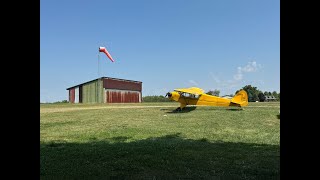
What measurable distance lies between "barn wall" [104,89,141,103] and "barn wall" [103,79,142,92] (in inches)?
25.4

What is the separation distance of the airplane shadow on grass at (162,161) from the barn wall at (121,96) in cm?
4747

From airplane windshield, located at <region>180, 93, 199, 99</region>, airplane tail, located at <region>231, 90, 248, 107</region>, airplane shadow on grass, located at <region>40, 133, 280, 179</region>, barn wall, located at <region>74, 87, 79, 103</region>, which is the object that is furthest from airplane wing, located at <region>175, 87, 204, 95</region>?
barn wall, located at <region>74, 87, 79, 103</region>

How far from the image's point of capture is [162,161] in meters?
7.19

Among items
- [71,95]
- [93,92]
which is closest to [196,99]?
[93,92]

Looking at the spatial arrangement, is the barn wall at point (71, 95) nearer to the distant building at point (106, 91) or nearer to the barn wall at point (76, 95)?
the distant building at point (106, 91)

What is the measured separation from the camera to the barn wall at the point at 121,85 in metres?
57.0

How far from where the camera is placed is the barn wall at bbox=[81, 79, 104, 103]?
55.8 m

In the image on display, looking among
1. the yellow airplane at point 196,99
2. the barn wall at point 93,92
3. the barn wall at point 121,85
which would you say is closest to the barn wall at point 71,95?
the barn wall at point 93,92

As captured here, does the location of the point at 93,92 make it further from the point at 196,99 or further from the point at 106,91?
the point at 196,99

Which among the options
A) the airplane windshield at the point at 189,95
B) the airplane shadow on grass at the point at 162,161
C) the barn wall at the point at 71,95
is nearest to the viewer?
the airplane shadow on grass at the point at 162,161

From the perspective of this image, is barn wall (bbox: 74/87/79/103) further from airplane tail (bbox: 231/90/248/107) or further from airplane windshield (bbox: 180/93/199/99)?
airplane tail (bbox: 231/90/248/107)

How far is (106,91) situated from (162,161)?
166 ft
